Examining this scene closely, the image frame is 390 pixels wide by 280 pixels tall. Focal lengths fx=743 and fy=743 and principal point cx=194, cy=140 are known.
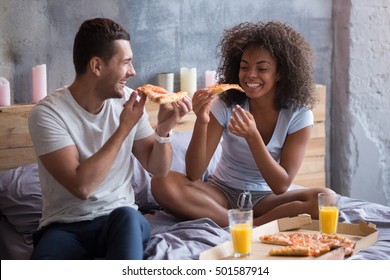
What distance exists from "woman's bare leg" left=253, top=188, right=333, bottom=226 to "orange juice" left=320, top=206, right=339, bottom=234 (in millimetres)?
342

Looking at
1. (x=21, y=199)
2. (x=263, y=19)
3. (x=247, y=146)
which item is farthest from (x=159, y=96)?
(x=263, y=19)

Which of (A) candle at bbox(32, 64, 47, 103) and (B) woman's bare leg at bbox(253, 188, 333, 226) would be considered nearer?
(B) woman's bare leg at bbox(253, 188, 333, 226)

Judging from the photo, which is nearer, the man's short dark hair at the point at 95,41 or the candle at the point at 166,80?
the man's short dark hair at the point at 95,41

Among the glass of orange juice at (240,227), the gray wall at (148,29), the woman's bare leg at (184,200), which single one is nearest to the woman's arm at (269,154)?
the woman's bare leg at (184,200)

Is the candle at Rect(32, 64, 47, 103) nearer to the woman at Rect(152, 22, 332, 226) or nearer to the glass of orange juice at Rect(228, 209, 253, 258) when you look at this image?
the woman at Rect(152, 22, 332, 226)

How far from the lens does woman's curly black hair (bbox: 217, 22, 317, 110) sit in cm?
299

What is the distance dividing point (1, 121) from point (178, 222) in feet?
3.08

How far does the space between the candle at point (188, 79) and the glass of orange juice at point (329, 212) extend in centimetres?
138

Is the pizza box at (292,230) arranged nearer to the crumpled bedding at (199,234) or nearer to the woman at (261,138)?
the crumpled bedding at (199,234)

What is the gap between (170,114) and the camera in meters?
2.50

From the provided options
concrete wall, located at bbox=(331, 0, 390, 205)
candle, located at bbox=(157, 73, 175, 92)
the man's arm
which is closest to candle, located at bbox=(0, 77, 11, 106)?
candle, located at bbox=(157, 73, 175, 92)

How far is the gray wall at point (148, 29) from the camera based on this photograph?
11.0 feet

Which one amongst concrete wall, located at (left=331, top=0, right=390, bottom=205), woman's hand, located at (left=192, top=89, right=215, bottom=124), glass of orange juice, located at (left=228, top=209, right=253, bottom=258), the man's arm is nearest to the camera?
glass of orange juice, located at (left=228, top=209, right=253, bottom=258)

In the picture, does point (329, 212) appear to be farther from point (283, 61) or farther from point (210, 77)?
point (210, 77)
